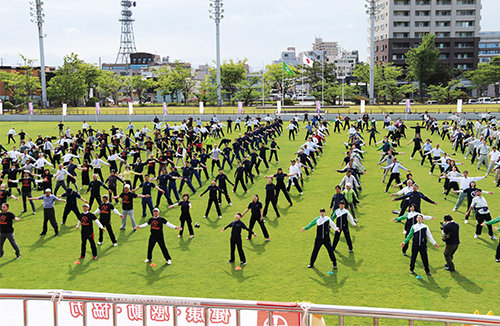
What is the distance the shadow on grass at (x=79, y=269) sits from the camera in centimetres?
1118

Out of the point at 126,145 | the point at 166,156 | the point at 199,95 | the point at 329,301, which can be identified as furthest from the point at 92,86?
the point at 329,301

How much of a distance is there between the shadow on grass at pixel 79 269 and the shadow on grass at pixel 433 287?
8.48 m

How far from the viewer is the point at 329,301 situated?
9391 millimetres

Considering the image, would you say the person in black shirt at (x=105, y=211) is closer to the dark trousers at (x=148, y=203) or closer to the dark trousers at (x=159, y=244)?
the dark trousers at (x=159, y=244)

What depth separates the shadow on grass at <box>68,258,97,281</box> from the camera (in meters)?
11.2

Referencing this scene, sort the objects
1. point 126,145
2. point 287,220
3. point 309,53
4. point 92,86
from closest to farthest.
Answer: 1. point 287,220
2. point 126,145
3. point 92,86
4. point 309,53

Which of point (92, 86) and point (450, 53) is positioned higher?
point (450, 53)

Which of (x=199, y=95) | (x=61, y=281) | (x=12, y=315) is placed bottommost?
(x=61, y=281)

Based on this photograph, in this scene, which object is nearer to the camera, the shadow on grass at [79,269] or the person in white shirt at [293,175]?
the shadow on grass at [79,269]

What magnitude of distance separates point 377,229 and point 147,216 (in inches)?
331

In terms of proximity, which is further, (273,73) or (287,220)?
(273,73)

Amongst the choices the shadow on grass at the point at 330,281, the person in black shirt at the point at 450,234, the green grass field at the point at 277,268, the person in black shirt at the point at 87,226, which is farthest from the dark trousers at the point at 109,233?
the person in black shirt at the point at 450,234

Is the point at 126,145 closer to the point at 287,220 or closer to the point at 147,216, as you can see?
the point at 147,216

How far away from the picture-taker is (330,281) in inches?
412
